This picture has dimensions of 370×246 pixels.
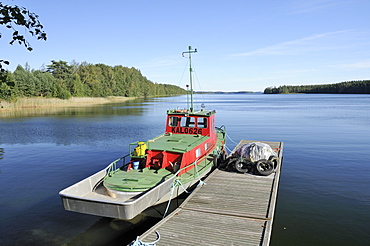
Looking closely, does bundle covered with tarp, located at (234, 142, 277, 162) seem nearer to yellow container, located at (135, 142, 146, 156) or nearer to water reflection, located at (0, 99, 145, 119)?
yellow container, located at (135, 142, 146, 156)

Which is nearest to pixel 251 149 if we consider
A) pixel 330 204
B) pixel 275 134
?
pixel 330 204

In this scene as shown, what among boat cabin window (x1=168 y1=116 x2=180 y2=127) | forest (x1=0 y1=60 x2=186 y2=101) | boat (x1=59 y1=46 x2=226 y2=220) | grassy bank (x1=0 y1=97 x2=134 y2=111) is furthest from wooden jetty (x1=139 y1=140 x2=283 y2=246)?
grassy bank (x1=0 y1=97 x2=134 y2=111)

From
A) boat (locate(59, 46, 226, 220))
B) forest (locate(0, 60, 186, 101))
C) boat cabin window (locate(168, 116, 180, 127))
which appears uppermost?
forest (locate(0, 60, 186, 101))

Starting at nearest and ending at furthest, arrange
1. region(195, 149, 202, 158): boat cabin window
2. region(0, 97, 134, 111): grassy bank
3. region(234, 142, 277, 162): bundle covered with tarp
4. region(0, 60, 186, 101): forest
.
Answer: region(195, 149, 202, 158): boat cabin window → region(234, 142, 277, 162): bundle covered with tarp → region(0, 97, 134, 111): grassy bank → region(0, 60, 186, 101): forest

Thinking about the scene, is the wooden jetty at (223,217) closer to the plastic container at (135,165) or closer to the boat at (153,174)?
the boat at (153,174)

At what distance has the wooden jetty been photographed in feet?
24.3

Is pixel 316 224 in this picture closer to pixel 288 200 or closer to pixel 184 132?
pixel 288 200

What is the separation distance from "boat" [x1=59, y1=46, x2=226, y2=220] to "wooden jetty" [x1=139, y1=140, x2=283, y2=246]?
1.04m

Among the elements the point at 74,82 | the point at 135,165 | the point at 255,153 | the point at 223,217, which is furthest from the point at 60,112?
the point at 223,217

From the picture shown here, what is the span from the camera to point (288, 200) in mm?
12695

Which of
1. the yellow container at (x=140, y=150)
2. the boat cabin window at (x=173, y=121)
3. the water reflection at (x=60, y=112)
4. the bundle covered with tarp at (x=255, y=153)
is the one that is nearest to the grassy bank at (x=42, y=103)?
the water reflection at (x=60, y=112)

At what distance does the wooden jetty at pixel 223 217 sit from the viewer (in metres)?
7.42

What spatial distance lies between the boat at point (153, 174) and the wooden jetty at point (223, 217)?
1.04 m

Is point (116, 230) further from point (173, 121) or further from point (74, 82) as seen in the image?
point (74, 82)
